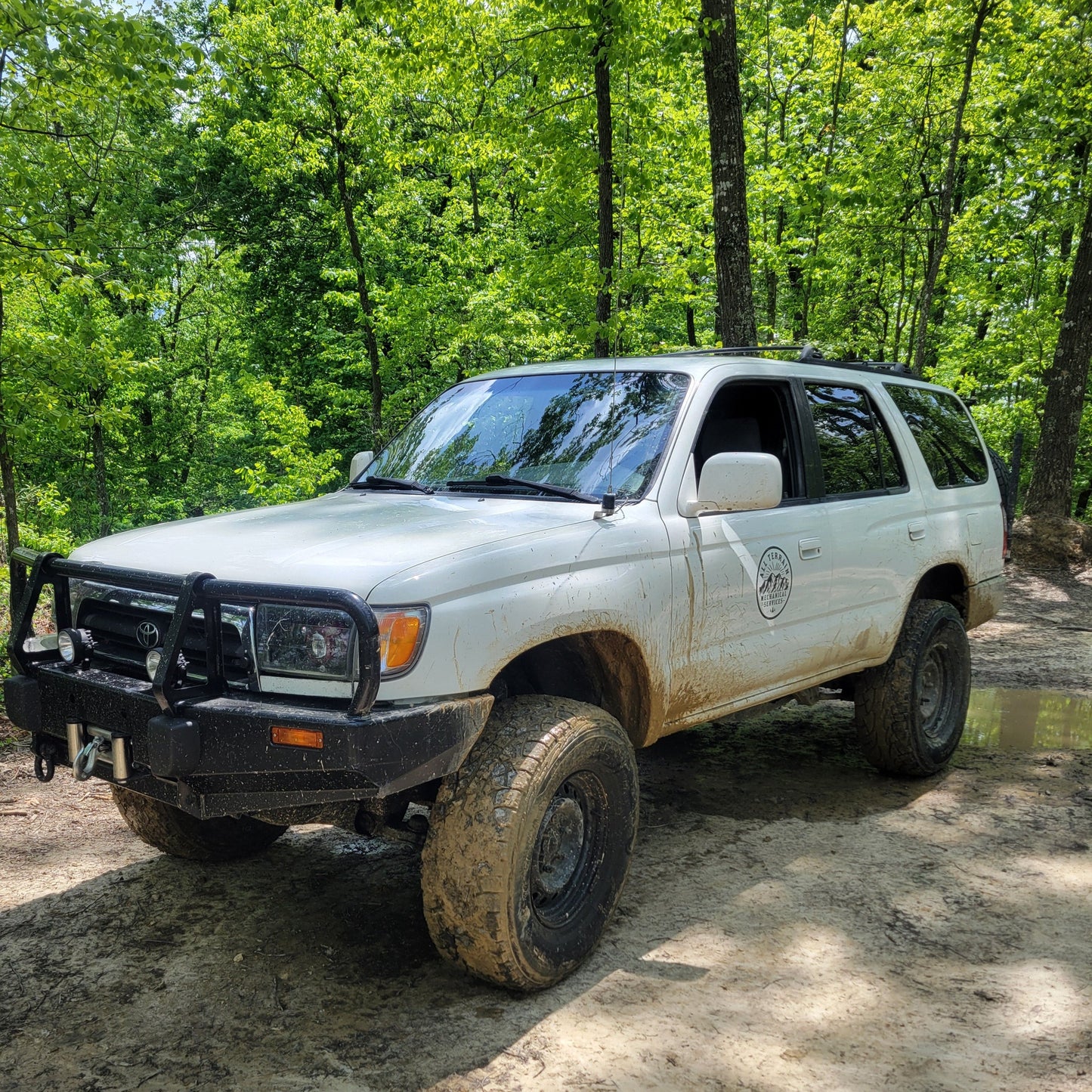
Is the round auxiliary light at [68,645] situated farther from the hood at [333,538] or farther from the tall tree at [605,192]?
the tall tree at [605,192]

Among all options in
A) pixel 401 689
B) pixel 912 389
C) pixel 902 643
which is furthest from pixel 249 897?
pixel 912 389

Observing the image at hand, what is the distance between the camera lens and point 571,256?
468 inches

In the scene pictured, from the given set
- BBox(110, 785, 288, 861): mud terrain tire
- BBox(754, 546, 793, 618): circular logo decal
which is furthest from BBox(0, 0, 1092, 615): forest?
BBox(110, 785, 288, 861): mud terrain tire

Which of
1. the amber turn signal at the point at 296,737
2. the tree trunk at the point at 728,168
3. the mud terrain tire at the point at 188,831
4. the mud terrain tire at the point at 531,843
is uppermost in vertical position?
the tree trunk at the point at 728,168

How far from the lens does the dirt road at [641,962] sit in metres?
2.80

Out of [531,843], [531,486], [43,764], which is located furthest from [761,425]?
[43,764]

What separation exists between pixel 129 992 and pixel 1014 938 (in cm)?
304

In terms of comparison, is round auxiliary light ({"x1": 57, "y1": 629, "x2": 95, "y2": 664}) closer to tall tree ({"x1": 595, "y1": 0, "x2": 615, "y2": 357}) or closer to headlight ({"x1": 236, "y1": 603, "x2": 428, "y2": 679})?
headlight ({"x1": 236, "y1": 603, "x2": 428, "y2": 679})

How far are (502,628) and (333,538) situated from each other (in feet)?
2.14

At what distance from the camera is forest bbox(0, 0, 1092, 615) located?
833cm

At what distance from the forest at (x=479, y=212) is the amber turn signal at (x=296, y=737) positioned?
18.0 ft

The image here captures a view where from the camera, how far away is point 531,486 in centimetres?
385

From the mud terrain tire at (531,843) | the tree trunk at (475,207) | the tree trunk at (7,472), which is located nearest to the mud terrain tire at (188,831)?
the mud terrain tire at (531,843)

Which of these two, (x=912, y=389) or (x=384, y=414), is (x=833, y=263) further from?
(x=912, y=389)
